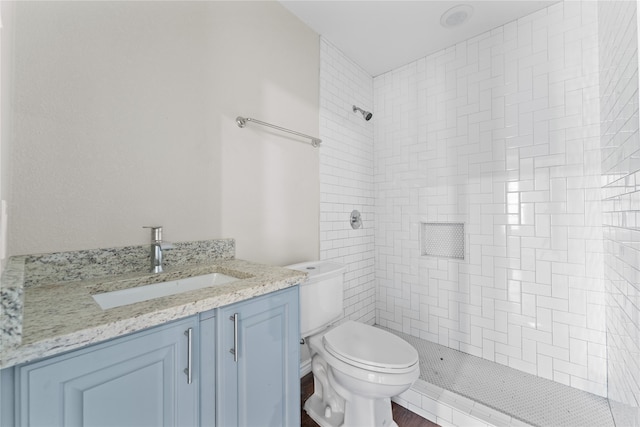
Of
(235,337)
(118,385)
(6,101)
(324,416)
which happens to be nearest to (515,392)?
(324,416)

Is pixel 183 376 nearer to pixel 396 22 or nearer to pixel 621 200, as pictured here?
pixel 621 200

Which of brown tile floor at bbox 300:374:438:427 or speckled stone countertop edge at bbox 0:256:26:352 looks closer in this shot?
speckled stone countertop edge at bbox 0:256:26:352

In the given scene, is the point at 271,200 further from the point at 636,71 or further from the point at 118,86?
the point at 636,71

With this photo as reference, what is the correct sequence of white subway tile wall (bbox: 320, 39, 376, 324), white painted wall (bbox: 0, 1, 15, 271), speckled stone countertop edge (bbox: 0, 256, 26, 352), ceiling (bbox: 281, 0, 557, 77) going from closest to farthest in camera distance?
speckled stone countertop edge (bbox: 0, 256, 26, 352), white painted wall (bbox: 0, 1, 15, 271), ceiling (bbox: 281, 0, 557, 77), white subway tile wall (bbox: 320, 39, 376, 324)

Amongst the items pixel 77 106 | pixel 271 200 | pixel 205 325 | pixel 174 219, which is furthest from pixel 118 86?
pixel 205 325

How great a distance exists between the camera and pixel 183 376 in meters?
0.78

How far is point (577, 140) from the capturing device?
5.57ft

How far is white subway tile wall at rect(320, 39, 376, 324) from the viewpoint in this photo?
6.94ft

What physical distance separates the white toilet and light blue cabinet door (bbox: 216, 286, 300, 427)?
1.00ft

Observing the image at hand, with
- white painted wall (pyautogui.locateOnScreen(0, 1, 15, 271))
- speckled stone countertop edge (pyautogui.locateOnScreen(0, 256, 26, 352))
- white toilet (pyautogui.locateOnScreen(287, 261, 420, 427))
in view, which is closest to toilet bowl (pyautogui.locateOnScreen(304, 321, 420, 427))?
white toilet (pyautogui.locateOnScreen(287, 261, 420, 427))

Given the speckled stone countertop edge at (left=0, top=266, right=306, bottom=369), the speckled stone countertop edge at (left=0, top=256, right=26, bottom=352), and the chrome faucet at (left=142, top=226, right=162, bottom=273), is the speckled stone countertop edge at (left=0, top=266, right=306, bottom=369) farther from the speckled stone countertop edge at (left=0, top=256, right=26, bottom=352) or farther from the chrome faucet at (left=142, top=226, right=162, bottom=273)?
the chrome faucet at (left=142, top=226, right=162, bottom=273)

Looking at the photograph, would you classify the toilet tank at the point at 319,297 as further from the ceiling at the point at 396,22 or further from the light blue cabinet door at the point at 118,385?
the ceiling at the point at 396,22

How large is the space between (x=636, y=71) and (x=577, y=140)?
0.86 metres

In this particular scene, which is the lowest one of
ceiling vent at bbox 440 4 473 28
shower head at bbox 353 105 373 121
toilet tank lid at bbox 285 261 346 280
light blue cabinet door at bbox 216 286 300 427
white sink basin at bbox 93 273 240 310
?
light blue cabinet door at bbox 216 286 300 427
